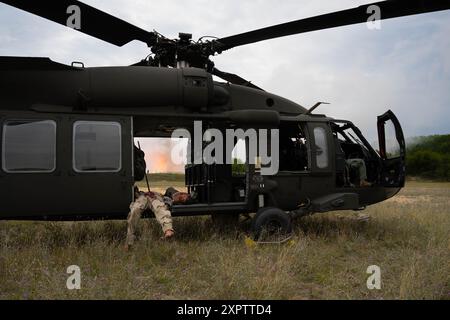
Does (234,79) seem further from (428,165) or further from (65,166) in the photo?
(428,165)

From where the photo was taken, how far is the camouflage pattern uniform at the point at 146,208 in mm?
6608

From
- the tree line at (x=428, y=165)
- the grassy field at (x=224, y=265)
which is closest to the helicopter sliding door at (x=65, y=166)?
the grassy field at (x=224, y=265)

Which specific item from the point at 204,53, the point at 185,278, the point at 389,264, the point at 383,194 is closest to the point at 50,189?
the point at 185,278

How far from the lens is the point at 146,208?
22.7ft

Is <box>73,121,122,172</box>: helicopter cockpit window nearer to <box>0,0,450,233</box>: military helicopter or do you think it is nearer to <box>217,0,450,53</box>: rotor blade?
<box>0,0,450,233</box>: military helicopter

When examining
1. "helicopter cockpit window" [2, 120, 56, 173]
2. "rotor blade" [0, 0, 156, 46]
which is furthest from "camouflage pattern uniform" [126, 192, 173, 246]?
"rotor blade" [0, 0, 156, 46]

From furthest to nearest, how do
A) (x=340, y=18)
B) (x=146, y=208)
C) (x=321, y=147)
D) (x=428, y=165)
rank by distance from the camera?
(x=428, y=165) → (x=321, y=147) → (x=146, y=208) → (x=340, y=18)

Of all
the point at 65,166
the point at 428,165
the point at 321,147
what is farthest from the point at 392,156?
the point at 428,165

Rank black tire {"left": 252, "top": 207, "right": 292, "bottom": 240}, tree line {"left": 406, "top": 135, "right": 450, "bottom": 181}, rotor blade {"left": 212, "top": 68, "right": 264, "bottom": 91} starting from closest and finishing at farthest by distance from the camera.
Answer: black tire {"left": 252, "top": 207, "right": 292, "bottom": 240} < rotor blade {"left": 212, "top": 68, "right": 264, "bottom": 91} < tree line {"left": 406, "top": 135, "right": 450, "bottom": 181}

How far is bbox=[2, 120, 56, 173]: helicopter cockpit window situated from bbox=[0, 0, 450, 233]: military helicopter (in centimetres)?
1

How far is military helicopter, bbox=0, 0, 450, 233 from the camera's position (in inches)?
248

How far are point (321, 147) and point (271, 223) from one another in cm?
189

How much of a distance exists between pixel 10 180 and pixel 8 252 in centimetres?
110

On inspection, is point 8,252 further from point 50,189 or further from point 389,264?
point 389,264
